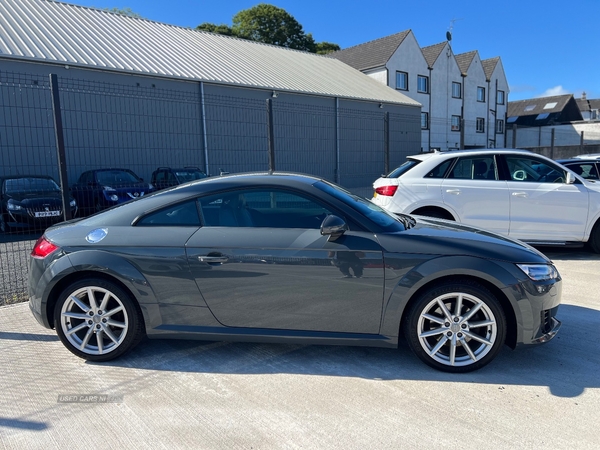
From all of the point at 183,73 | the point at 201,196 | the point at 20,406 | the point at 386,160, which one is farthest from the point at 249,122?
the point at 20,406

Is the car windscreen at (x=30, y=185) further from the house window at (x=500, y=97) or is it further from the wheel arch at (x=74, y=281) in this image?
the house window at (x=500, y=97)

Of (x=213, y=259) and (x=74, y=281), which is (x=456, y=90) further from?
(x=74, y=281)

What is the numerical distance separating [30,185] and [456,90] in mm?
34287

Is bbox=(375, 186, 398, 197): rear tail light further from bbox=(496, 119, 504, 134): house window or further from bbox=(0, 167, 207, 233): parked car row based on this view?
bbox=(496, 119, 504, 134): house window

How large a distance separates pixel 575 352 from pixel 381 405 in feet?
6.12

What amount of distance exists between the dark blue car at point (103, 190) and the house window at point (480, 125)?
3448 centimetres

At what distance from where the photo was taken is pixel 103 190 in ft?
33.6

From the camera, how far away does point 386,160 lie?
9.32 meters

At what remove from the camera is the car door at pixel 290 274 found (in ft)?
10.6

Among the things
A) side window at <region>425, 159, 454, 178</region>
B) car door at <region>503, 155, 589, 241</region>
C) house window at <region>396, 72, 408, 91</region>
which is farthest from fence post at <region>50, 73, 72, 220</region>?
house window at <region>396, 72, 408, 91</region>

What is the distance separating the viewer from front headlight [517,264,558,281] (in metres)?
3.25

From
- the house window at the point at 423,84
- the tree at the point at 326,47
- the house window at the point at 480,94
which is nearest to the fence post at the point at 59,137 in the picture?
the house window at the point at 423,84

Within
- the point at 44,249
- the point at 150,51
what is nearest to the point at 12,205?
the point at 44,249

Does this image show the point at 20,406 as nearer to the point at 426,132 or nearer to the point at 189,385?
the point at 189,385
